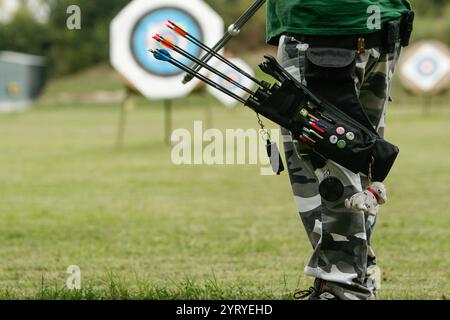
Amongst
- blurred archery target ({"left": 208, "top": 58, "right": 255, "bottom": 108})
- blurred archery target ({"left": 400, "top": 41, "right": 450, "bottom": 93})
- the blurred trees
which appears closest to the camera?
blurred archery target ({"left": 208, "top": 58, "right": 255, "bottom": 108})

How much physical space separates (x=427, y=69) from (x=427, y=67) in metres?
0.06

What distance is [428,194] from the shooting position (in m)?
5.96

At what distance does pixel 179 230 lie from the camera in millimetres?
4613

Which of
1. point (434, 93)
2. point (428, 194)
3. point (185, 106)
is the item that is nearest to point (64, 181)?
point (428, 194)

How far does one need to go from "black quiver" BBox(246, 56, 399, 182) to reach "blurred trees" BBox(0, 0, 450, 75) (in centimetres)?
2832

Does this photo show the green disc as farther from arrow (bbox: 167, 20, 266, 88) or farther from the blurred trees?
the blurred trees

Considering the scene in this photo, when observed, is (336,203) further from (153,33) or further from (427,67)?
(427,67)

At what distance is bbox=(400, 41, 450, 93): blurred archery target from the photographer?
24.5 meters

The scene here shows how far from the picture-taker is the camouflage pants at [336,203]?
2.40m

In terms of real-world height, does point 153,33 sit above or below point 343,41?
above

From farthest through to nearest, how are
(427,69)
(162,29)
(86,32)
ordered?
(86,32) → (427,69) → (162,29)

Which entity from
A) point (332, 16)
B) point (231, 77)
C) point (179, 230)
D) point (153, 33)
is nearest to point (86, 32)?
point (231, 77)

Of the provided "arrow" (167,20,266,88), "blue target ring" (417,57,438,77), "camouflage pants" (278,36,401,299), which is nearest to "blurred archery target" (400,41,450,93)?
"blue target ring" (417,57,438,77)
